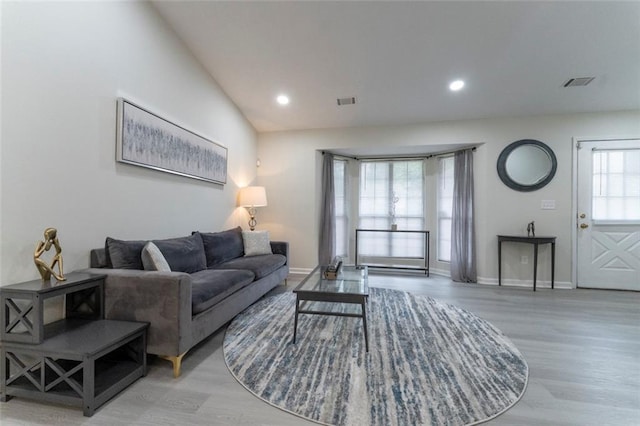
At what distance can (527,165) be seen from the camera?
4090mm

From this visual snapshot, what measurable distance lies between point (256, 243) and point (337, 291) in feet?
6.55

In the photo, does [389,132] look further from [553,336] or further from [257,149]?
[553,336]

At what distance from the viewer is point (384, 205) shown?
531 cm

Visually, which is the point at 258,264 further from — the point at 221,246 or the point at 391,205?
the point at 391,205

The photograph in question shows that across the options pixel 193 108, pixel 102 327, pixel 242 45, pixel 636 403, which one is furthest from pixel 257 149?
pixel 636 403

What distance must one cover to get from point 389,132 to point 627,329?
11.6 feet

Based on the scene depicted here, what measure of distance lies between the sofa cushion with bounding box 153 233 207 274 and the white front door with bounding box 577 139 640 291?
5.06 m

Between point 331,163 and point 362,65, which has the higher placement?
point 362,65

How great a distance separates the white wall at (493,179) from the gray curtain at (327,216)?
0.16 meters

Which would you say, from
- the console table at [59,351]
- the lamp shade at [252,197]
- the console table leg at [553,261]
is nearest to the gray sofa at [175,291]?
the console table at [59,351]

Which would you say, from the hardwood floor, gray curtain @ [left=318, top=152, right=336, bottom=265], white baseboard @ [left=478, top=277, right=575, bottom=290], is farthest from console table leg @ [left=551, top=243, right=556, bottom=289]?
gray curtain @ [left=318, top=152, right=336, bottom=265]

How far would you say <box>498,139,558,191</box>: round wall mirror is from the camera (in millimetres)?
4039

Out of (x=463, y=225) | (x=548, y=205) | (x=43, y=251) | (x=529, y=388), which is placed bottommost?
(x=529, y=388)

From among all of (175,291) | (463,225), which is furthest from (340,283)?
(463,225)
